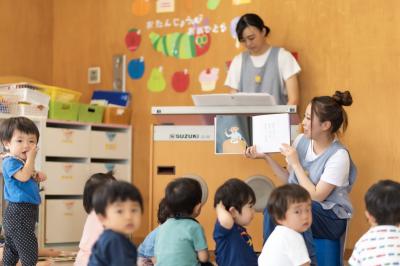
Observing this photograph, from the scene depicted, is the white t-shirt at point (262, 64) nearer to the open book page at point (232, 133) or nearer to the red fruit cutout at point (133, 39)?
the open book page at point (232, 133)

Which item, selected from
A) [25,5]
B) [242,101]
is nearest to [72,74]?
[25,5]

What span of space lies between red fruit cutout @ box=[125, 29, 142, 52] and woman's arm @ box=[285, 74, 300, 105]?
51.3 inches

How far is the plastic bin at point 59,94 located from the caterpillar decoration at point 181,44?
66 cm

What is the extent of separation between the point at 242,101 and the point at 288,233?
1257 mm

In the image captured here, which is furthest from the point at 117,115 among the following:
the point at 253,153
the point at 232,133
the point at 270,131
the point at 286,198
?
the point at 286,198

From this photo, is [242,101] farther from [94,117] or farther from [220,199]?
[94,117]

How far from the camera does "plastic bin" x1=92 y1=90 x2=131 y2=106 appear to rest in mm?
5062

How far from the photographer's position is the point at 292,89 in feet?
13.9

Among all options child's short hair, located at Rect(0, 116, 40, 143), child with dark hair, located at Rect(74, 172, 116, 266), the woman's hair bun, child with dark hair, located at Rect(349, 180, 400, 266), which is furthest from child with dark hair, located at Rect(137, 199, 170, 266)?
child with dark hair, located at Rect(349, 180, 400, 266)

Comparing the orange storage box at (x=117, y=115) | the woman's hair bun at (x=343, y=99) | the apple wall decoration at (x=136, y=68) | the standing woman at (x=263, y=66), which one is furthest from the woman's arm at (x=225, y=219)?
the apple wall decoration at (x=136, y=68)

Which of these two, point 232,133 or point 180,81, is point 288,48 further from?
point 232,133

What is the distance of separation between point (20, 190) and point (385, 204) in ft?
5.26

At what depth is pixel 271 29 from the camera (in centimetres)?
457

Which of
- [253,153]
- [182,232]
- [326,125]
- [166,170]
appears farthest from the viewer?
[166,170]
